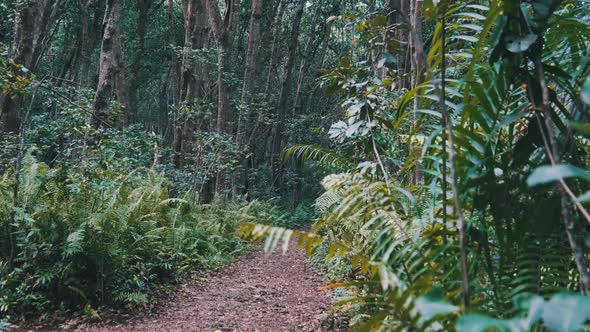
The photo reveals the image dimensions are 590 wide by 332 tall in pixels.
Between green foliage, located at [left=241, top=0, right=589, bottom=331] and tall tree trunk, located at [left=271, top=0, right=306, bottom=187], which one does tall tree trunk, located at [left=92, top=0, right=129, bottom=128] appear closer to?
green foliage, located at [left=241, top=0, right=589, bottom=331]

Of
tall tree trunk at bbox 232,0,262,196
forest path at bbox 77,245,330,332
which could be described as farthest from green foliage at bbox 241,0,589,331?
tall tree trunk at bbox 232,0,262,196

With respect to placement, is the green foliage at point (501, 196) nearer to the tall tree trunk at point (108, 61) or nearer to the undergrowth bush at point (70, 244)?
the undergrowth bush at point (70, 244)

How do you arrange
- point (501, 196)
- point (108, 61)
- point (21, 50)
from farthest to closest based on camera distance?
point (108, 61), point (21, 50), point (501, 196)

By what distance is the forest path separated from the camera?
4.37 meters

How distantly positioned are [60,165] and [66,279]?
128cm

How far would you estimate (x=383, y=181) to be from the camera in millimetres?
3316

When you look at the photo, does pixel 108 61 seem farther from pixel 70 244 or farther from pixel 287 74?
pixel 287 74

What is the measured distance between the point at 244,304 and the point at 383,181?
8.90 feet

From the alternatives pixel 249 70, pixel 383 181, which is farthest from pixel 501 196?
pixel 249 70

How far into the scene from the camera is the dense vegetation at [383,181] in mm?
1462

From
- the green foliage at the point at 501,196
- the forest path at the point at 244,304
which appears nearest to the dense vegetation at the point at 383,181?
the green foliage at the point at 501,196

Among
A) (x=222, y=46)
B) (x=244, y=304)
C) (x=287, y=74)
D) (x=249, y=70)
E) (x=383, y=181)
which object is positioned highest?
(x=287, y=74)

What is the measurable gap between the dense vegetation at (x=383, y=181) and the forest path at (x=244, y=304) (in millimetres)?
340

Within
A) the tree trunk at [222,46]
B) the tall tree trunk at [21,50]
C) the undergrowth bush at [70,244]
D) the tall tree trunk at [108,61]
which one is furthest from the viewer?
the tree trunk at [222,46]
